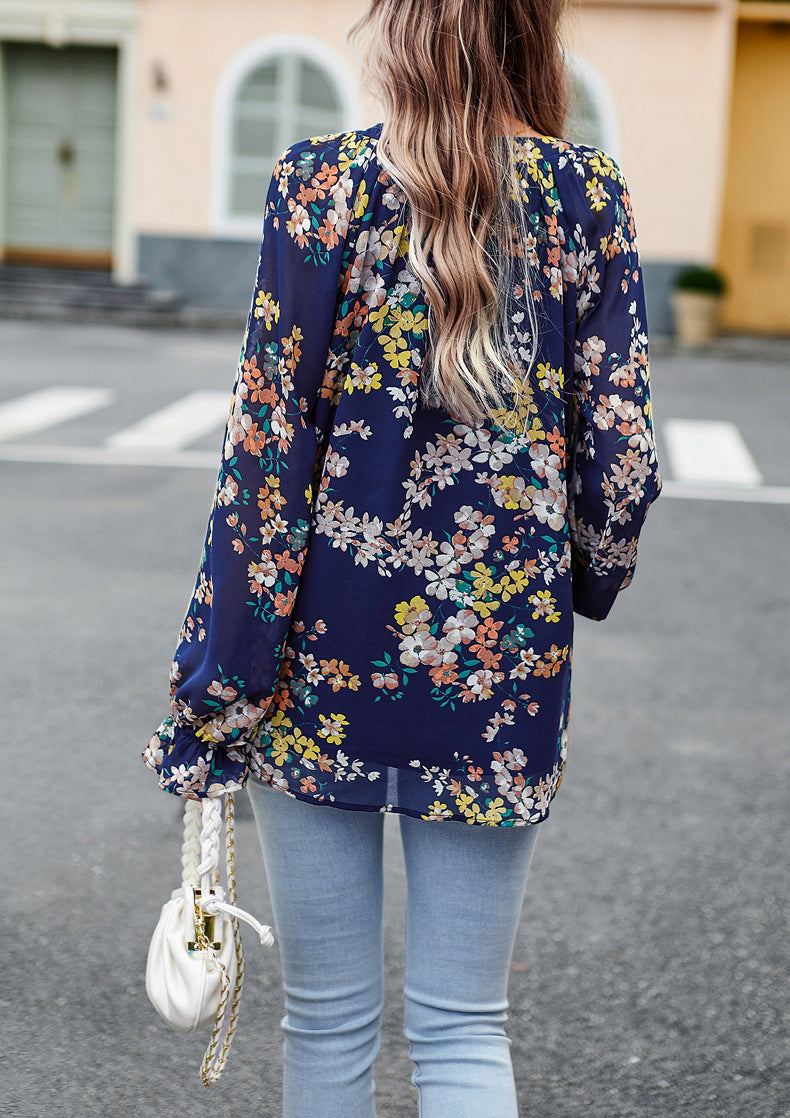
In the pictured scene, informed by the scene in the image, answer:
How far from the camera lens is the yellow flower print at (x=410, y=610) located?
5.11 feet

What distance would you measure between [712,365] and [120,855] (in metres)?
13.6

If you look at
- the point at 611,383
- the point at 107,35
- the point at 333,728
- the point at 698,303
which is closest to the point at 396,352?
the point at 611,383

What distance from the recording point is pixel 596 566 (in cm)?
170

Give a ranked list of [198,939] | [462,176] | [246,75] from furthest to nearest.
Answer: [246,75] < [198,939] < [462,176]

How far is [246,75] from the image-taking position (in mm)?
17484

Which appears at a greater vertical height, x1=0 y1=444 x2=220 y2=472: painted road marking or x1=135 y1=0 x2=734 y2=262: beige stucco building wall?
x1=135 y1=0 x2=734 y2=262: beige stucco building wall

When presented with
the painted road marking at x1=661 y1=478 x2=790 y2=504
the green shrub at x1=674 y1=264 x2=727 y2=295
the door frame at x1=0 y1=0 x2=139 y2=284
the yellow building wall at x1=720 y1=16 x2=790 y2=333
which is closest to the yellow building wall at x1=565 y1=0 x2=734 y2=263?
the green shrub at x1=674 y1=264 x2=727 y2=295

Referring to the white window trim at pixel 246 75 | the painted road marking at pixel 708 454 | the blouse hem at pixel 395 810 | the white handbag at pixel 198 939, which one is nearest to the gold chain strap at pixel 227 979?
the white handbag at pixel 198 939

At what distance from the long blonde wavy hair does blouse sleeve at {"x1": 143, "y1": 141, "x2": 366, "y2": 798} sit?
0.30 feet

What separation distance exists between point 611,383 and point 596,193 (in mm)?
211

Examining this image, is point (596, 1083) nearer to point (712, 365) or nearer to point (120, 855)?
point (120, 855)

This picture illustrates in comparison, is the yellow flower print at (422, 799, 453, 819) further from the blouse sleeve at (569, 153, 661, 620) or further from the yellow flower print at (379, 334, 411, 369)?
the yellow flower print at (379, 334, 411, 369)

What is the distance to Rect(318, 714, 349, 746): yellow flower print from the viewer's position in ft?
5.22

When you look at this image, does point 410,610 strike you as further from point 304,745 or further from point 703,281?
point 703,281
